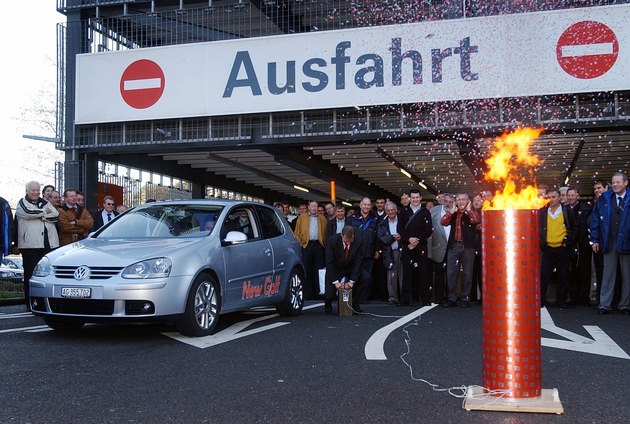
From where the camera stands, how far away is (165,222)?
27.3 ft

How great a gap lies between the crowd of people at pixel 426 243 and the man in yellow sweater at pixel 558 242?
0.05ft

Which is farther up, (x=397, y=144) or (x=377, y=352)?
(x=397, y=144)

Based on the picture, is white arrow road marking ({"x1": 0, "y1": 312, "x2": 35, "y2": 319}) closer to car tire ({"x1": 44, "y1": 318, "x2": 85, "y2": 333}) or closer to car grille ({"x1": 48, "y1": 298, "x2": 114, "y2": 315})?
car tire ({"x1": 44, "y1": 318, "x2": 85, "y2": 333})

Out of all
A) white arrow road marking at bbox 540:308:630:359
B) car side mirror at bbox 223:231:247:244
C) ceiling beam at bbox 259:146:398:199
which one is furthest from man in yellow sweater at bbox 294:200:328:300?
white arrow road marking at bbox 540:308:630:359

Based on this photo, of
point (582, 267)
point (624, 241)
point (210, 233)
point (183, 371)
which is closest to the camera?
point (183, 371)

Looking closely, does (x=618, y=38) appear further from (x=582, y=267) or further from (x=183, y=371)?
(x=183, y=371)

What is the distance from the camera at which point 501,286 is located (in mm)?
4488

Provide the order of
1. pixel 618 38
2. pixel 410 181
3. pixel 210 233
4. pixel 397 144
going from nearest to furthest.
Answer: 1. pixel 210 233
2. pixel 618 38
3. pixel 397 144
4. pixel 410 181

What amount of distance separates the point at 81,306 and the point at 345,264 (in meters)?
3.99

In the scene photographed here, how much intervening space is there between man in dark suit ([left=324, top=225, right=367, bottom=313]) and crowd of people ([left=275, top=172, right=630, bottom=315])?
0.6 inches

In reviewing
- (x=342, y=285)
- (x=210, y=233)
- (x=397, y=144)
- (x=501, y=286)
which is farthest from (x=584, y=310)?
(x=397, y=144)

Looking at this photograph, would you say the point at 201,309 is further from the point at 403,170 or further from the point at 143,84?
the point at 403,170

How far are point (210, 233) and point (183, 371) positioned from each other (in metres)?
2.73

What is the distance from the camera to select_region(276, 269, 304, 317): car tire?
31.1 ft
